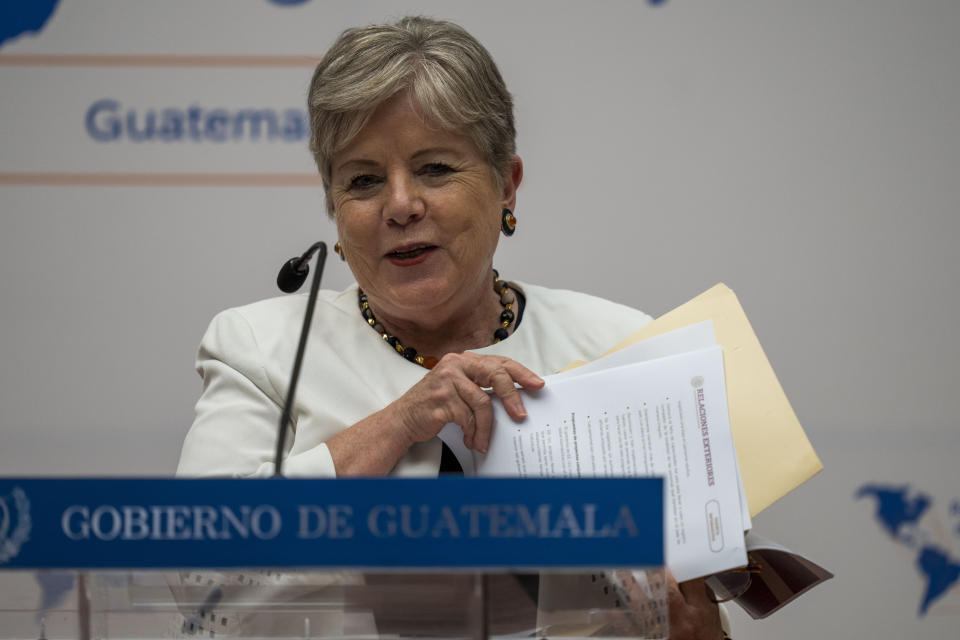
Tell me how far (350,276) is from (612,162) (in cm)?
70

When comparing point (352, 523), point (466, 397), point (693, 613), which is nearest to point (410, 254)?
point (466, 397)

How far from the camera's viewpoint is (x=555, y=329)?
185 centimetres

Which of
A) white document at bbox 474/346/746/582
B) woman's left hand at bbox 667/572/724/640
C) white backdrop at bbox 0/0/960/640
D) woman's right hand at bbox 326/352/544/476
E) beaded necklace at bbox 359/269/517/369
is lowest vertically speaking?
woman's left hand at bbox 667/572/724/640

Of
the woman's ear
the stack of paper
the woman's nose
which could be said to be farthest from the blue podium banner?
the woman's ear

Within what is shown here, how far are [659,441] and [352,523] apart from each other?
522mm

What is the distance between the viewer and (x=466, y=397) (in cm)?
139

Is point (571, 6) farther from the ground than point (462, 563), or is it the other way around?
point (571, 6)

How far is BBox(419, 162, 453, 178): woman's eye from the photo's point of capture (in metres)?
1.67

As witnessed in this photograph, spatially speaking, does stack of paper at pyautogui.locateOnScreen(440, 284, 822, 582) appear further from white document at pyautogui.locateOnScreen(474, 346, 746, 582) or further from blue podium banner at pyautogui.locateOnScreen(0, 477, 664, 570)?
blue podium banner at pyautogui.locateOnScreen(0, 477, 664, 570)

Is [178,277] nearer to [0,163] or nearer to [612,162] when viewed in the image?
[0,163]

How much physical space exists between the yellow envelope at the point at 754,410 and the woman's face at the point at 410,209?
37 cm

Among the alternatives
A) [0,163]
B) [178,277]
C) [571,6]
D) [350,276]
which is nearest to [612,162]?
[571,6]

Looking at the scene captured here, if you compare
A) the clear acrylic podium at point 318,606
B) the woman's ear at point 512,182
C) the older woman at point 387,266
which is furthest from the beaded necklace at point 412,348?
the clear acrylic podium at point 318,606

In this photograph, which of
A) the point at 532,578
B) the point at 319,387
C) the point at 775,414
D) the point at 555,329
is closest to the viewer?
the point at 532,578
